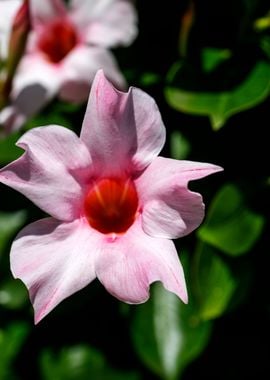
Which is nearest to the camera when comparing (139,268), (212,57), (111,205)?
(139,268)

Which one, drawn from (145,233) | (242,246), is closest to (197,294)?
(242,246)

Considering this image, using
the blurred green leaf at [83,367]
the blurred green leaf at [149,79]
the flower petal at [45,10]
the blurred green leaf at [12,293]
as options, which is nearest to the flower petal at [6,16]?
the flower petal at [45,10]

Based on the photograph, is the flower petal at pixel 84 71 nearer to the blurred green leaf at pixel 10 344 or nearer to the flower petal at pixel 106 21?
the flower petal at pixel 106 21

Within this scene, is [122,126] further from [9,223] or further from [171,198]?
[9,223]

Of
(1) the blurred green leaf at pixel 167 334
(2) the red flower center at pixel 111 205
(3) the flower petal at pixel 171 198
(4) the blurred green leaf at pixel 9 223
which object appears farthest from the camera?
(4) the blurred green leaf at pixel 9 223

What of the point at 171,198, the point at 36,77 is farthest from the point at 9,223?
the point at 171,198

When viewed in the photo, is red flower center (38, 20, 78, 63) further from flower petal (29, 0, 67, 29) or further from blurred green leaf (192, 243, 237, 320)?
blurred green leaf (192, 243, 237, 320)
